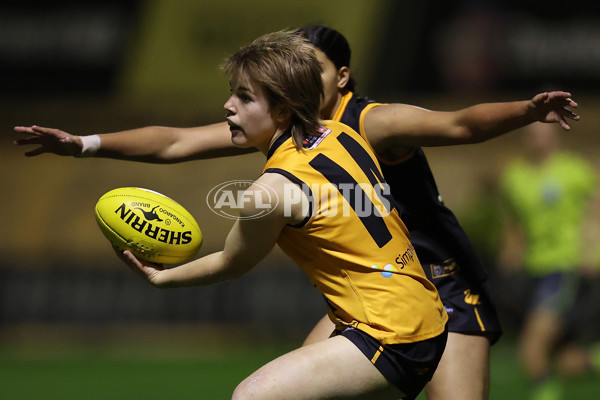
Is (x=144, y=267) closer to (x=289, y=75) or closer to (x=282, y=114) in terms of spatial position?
(x=282, y=114)

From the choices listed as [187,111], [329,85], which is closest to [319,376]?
[329,85]

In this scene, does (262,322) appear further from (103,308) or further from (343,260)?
(343,260)

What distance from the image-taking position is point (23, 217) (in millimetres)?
13070

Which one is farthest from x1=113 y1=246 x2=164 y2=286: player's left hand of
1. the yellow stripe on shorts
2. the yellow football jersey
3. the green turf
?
the green turf

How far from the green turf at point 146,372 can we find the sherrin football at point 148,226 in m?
4.57

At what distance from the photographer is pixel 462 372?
4.04 metres

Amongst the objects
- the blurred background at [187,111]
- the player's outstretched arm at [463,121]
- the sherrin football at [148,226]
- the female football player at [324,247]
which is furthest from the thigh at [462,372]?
the blurred background at [187,111]

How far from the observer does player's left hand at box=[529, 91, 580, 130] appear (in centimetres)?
360

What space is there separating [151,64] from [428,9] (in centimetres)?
429

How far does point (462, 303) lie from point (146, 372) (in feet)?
21.6

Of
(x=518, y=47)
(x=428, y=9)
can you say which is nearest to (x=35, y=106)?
(x=428, y=9)

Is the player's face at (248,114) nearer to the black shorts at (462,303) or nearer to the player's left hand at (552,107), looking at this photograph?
the player's left hand at (552,107)

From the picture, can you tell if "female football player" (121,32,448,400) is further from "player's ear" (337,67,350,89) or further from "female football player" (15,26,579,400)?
"player's ear" (337,67,350,89)

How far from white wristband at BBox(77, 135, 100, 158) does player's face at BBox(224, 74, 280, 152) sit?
0.96 m
